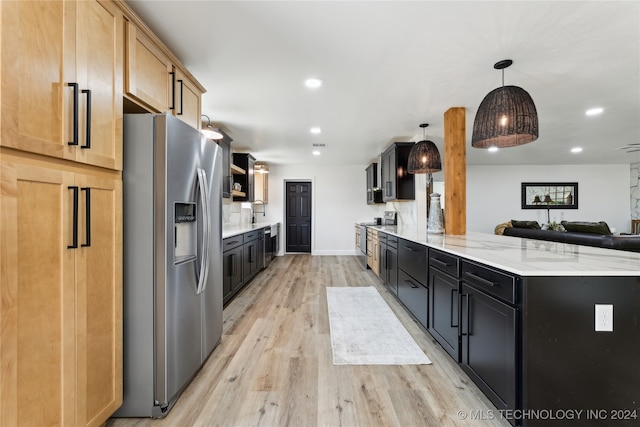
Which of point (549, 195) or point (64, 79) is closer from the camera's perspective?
point (64, 79)

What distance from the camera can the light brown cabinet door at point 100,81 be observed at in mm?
1303

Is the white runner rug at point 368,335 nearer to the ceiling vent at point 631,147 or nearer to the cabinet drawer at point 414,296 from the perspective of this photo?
the cabinet drawer at point 414,296

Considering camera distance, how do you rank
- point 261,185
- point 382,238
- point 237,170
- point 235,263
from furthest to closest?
point 261,185 → point 237,170 → point 382,238 → point 235,263

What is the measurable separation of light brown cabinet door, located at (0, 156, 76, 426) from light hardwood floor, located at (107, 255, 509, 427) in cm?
64

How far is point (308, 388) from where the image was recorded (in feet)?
6.11

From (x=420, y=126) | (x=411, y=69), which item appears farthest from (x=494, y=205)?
(x=411, y=69)

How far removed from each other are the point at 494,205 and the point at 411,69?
284 inches

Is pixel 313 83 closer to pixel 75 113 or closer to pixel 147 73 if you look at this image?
pixel 147 73

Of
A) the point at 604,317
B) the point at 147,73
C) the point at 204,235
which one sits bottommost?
the point at 604,317

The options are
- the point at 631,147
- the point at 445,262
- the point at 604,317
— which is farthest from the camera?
the point at 631,147

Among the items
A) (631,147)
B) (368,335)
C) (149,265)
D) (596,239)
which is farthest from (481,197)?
(149,265)

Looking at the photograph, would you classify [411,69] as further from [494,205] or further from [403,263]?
[494,205]

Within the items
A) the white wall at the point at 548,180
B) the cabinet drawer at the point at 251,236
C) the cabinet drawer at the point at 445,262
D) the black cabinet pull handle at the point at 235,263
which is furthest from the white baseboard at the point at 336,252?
the cabinet drawer at the point at 445,262

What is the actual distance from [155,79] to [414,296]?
9.58ft
